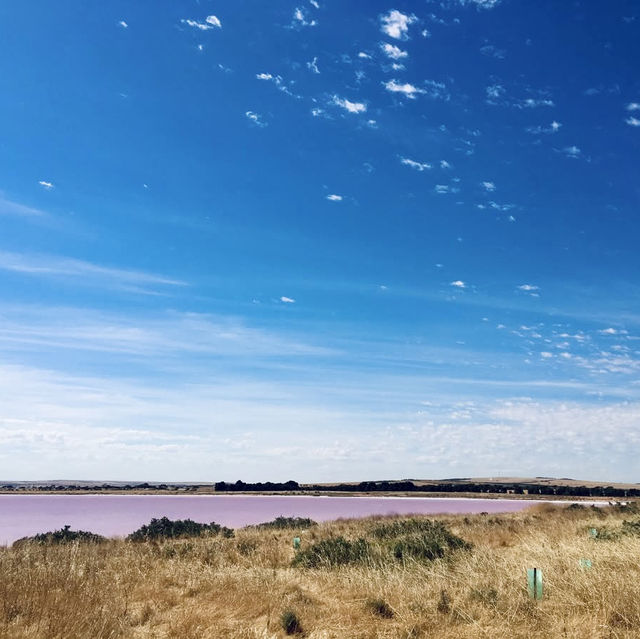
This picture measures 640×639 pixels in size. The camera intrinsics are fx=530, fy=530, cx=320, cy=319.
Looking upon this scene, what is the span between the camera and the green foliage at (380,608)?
849 centimetres

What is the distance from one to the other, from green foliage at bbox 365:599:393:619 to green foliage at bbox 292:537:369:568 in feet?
15.1

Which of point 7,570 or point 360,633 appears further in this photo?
point 7,570

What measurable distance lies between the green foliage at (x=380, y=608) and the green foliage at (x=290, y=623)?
133 cm

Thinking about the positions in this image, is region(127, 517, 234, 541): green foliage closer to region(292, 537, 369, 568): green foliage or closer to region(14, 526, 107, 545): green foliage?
region(14, 526, 107, 545): green foliage

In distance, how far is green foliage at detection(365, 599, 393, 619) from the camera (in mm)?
8492

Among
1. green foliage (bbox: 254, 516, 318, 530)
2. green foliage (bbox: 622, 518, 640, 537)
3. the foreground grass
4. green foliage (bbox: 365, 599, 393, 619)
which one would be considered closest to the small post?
the foreground grass

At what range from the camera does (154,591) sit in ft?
33.5

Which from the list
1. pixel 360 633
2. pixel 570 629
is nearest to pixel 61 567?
pixel 360 633

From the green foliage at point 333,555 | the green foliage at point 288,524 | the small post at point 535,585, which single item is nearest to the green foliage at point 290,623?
the small post at point 535,585

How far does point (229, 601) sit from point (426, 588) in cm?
352

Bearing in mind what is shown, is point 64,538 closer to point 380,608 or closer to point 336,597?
point 336,597

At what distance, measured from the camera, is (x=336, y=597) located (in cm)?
982

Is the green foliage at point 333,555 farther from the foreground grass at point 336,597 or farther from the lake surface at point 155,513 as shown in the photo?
the lake surface at point 155,513

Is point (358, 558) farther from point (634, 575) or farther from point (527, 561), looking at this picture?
point (634, 575)
